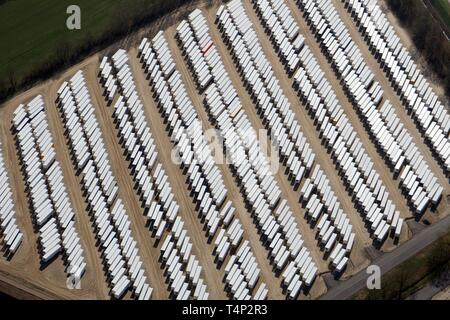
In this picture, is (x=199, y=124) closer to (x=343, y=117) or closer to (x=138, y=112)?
(x=138, y=112)

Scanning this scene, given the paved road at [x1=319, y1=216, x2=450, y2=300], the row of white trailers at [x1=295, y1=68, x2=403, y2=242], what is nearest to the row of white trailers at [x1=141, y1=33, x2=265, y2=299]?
the paved road at [x1=319, y1=216, x2=450, y2=300]

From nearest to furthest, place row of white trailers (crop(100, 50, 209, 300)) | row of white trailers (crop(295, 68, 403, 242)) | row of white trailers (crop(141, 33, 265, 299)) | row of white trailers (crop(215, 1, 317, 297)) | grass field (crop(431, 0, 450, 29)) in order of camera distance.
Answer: row of white trailers (crop(215, 1, 317, 297)) < row of white trailers (crop(100, 50, 209, 300)) < row of white trailers (crop(141, 33, 265, 299)) < row of white trailers (crop(295, 68, 403, 242)) < grass field (crop(431, 0, 450, 29))

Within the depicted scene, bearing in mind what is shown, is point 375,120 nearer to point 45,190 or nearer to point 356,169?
point 356,169

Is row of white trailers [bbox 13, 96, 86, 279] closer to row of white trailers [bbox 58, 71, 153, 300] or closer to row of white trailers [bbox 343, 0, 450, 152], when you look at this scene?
row of white trailers [bbox 58, 71, 153, 300]

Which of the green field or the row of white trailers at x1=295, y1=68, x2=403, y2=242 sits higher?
the green field
